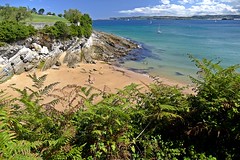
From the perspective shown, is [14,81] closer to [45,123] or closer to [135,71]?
[135,71]

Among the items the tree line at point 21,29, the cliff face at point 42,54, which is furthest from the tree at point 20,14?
the cliff face at point 42,54

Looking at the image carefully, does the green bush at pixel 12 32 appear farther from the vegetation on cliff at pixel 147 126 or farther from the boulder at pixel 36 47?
the vegetation on cliff at pixel 147 126

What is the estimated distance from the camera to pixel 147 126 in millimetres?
5207

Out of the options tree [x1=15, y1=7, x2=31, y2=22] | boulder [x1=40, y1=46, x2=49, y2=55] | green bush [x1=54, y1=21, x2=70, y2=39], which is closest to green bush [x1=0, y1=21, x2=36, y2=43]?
boulder [x1=40, y1=46, x2=49, y2=55]

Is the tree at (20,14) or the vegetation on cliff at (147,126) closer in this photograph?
the vegetation on cliff at (147,126)

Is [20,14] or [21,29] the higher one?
[20,14]

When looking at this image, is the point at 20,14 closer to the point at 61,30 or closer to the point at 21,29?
the point at 61,30

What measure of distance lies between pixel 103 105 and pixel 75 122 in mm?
649

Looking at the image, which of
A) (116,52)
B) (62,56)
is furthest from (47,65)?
(116,52)

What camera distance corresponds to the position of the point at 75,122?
4918mm

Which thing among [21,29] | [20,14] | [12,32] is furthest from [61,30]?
[20,14]

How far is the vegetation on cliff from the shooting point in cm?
457

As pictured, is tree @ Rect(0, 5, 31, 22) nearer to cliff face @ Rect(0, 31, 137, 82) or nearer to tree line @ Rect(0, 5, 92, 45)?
tree line @ Rect(0, 5, 92, 45)

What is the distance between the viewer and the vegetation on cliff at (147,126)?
15.0 feet
